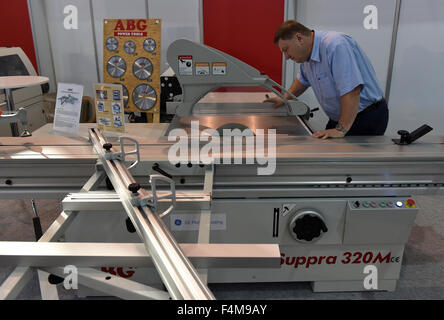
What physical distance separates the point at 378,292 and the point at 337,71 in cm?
126

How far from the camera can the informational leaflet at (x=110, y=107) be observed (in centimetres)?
176

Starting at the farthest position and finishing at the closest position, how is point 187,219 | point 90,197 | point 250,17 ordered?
point 250,17 → point 187,219 → point 90,197

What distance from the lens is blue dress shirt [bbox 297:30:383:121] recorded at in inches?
71.1

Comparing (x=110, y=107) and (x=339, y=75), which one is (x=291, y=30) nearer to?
(x=339, y=75)

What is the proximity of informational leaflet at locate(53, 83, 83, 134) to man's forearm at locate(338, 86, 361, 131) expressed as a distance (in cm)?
132

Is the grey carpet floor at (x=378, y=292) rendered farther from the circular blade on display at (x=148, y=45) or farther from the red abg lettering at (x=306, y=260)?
the circular blade on display at (x=148, y=45)

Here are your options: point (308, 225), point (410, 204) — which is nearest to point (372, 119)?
point (410, 204)

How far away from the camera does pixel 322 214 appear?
1.65 m

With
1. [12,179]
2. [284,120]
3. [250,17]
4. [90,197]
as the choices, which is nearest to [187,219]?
[90,197]

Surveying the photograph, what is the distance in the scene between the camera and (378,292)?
80.5 inches

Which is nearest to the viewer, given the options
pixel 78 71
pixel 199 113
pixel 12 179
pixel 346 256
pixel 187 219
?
pixel 12 179
